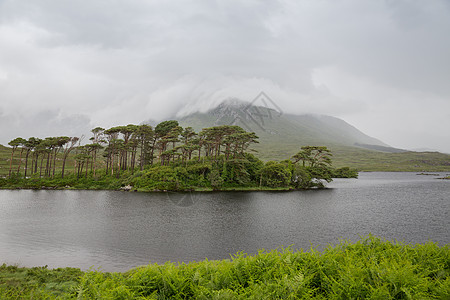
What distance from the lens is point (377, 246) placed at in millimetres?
9227

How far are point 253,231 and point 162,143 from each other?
194ft

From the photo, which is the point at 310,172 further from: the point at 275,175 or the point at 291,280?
the point at 291,280

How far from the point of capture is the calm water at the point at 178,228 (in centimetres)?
2142

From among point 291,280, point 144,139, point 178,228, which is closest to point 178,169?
point 144,139

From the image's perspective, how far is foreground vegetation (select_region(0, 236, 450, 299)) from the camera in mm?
5391

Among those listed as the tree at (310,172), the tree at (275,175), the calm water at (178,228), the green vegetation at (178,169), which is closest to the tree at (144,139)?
the green vegetation at (178,169)

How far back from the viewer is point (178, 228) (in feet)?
96.9

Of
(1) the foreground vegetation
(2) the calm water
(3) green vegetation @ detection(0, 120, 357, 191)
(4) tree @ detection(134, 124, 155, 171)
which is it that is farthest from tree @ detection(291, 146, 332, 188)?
(1) the foreground vegetation

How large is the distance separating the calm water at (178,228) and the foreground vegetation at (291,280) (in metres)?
14.1

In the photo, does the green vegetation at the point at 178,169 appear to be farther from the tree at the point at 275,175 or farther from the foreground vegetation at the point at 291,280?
the foreground vegetation at the point at 291,280

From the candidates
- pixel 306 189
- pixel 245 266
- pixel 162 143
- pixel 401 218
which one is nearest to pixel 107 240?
pixel 245 266

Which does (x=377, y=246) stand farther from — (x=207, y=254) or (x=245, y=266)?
(x=207, y=254)

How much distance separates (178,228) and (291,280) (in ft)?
84.4

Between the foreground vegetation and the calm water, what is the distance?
14060 millimetres
